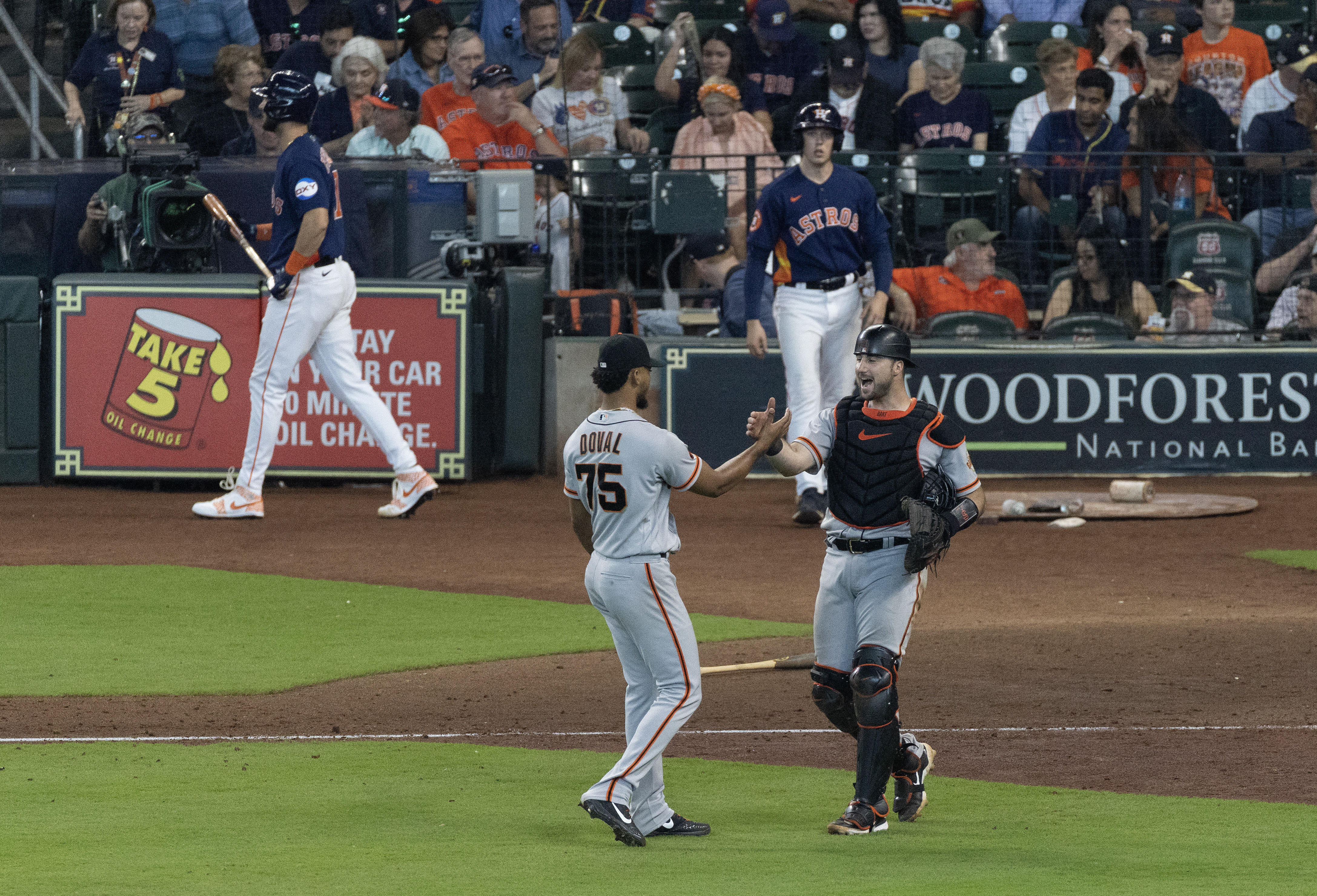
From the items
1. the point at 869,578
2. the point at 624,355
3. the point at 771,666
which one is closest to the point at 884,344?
the point at 869,578

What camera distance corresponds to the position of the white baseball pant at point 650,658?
5500mm

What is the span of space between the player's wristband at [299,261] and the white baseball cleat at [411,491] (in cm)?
143

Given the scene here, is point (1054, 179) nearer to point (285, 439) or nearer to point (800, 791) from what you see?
point (285, 439)

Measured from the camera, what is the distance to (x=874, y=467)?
5.80 meters

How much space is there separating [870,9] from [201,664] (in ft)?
30.6

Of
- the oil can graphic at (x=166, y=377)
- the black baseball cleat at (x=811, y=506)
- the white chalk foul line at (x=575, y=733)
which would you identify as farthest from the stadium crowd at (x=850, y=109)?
the white chalk foul line at (x=575, y=733)

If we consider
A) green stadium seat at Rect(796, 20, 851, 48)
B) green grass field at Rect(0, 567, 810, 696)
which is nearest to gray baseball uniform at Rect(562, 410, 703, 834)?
green grass field at Rect(0, 567, 810, 696)

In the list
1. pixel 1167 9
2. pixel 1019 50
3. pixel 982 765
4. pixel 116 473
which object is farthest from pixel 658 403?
pixel 982 765

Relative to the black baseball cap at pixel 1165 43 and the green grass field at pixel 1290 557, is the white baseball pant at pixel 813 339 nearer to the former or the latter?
the green grass field at pixel 1290 557

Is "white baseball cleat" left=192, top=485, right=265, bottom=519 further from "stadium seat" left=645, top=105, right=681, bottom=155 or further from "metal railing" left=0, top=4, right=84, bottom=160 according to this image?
"stadium seat" left=645, top=105, right=681, bottom=155

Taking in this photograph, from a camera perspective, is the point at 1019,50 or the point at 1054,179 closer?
the point at 1054,179

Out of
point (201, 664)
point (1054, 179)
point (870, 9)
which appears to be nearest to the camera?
point (201, 664)

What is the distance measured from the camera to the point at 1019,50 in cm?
1642

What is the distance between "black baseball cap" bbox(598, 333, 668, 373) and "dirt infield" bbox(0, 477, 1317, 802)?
5.98 ft
